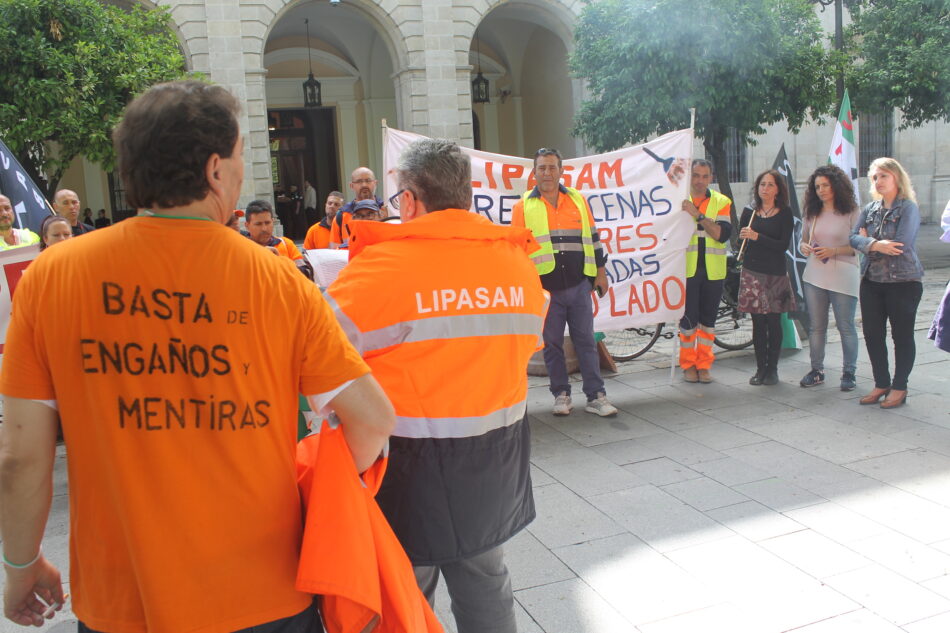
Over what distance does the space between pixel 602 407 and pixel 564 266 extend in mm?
1052

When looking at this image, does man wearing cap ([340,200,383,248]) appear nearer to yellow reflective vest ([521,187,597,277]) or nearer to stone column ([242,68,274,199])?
yellow reflective vest ([521,187,597,277])

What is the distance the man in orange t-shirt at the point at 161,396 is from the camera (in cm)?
153

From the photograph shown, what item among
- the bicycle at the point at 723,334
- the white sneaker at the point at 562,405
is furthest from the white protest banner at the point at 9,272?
the bicycle at the point at 723,334

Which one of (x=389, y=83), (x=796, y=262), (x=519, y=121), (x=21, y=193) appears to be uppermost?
(x=389, y=83)

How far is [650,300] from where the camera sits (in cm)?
671

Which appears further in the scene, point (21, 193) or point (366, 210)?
point (366, 210)

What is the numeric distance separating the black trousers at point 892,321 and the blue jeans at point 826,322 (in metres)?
0.36

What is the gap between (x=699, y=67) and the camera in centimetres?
1251

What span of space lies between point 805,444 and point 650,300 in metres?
1.90

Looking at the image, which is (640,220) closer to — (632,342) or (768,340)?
(768,340)

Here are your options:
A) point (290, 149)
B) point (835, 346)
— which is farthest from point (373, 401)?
point (290, 149)

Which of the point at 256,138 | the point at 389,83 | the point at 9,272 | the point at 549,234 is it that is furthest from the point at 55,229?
the point at 389,83

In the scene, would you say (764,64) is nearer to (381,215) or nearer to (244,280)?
(381,215)

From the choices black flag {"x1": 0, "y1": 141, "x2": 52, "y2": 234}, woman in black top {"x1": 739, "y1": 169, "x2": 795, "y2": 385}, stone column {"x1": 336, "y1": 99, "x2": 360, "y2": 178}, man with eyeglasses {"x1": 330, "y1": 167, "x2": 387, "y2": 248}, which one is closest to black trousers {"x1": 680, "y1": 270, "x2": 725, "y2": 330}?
woman in black top {"x1": 739, "y1": 169, "x2": 795, "y2": 385}
